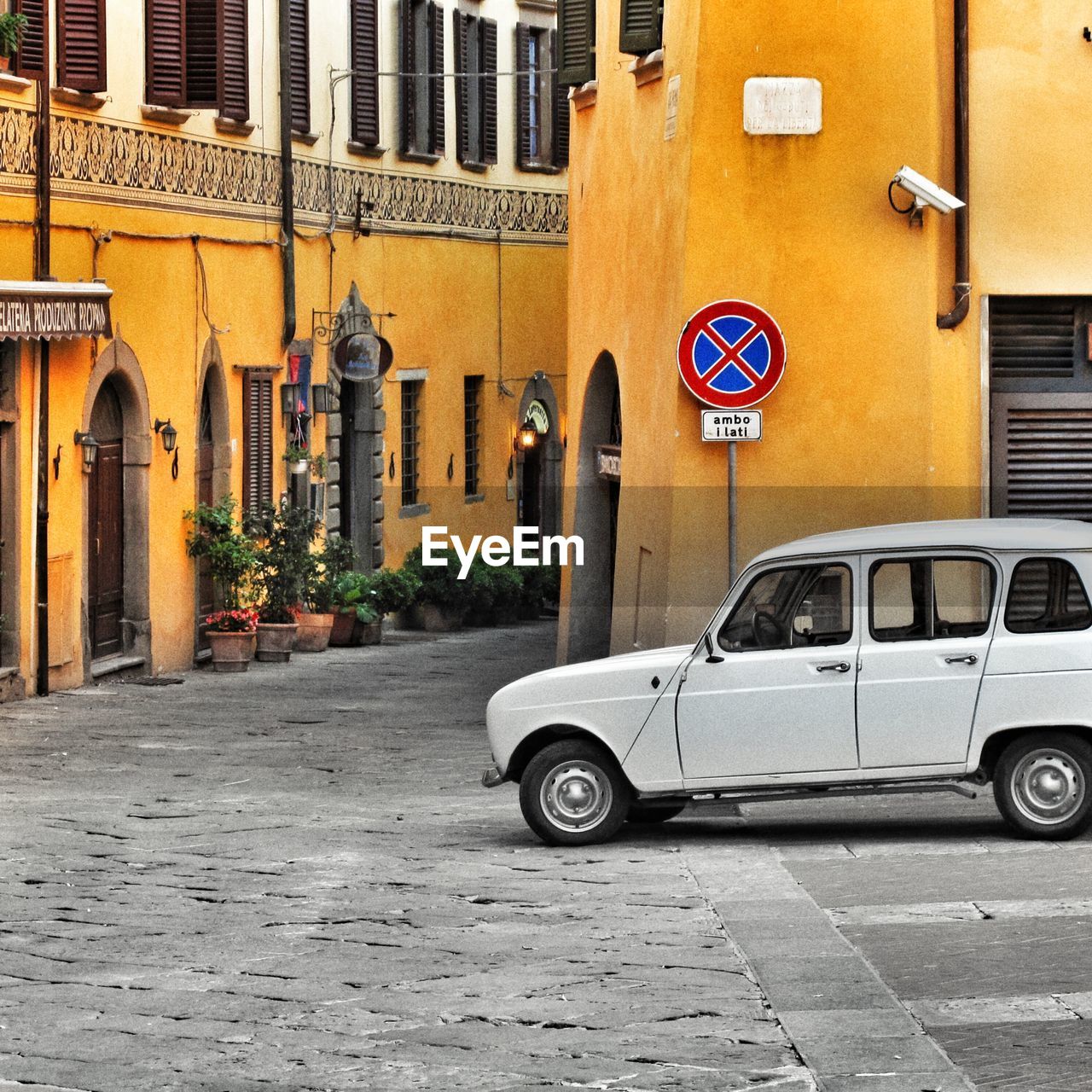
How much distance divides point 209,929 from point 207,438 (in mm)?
15269

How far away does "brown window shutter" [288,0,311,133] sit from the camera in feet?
86.1

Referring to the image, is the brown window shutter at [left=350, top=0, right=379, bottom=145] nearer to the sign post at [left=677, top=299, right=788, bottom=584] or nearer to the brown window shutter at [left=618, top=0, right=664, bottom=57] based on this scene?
the brown window shutter at [left=618, top=0, right=664, bottom=57]

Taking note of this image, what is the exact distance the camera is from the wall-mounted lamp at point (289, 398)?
2641 cm

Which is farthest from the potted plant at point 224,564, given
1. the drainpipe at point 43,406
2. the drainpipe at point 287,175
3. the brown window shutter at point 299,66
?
the brown window shutter at point 299,66

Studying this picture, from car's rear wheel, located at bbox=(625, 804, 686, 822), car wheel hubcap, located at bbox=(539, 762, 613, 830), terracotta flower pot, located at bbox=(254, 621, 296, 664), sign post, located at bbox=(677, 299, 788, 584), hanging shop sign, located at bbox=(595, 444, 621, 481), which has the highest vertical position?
sign post, located at bbox=(677, 299, 788, 584)

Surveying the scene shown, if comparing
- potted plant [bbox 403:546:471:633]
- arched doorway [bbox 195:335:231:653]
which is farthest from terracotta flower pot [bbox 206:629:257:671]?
potted plant [bbox 403:546:471:633]

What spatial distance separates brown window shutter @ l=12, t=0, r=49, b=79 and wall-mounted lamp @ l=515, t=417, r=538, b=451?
15.3 metres

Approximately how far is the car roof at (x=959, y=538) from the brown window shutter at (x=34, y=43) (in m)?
10.7

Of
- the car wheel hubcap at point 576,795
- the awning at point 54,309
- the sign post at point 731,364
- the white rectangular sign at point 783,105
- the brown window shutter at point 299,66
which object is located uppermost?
the brown window shutter at point 299,66

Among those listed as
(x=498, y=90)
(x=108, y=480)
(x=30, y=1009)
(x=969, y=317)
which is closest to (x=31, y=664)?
(x=108, y=480)

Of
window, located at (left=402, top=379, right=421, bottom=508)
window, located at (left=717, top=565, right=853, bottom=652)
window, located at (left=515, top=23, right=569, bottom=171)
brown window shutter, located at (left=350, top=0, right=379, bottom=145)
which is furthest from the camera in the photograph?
window, located at (left=515, top=23, right=569, bottom=171)

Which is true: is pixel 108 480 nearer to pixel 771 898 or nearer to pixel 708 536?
pixel 708 536

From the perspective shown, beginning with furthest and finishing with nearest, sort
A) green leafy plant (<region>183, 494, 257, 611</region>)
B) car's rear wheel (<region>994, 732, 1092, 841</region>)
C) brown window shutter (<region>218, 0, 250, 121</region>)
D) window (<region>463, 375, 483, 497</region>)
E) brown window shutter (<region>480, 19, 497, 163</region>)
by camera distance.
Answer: window (<region>463, 375, 483, 497</region>) → brown window shutter (<region>480, 19, 497, 163</region>) → green leafy plant (<region>183, 494, 257, 611</region>) → brown window shutter (<region>218, 0, 250, 121</region>) → car's rear wheel (<region>994, 732, 1092, 841</region>)

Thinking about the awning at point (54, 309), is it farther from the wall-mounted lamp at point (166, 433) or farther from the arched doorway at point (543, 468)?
the arched doorway at point (543, 468)
